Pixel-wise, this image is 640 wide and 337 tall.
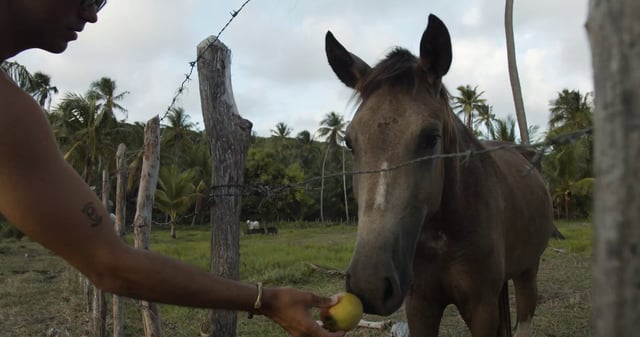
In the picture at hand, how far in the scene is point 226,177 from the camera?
288cm

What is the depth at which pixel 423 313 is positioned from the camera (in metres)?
3.28

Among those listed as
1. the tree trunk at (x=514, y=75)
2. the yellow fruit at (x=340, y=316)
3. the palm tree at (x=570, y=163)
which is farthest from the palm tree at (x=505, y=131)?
the yellow fruit at (x=340, y=316)

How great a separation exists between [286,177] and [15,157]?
34.7 m

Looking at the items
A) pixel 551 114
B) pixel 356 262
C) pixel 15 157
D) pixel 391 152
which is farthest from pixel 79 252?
pixel 551 114

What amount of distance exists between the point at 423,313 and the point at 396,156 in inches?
55.3

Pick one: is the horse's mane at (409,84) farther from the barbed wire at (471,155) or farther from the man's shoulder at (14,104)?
the man's shoulder at (14,104)

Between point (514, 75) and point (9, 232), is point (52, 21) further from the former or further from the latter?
point (9, 232)

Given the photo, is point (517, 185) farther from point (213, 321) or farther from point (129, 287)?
point (129, 287)

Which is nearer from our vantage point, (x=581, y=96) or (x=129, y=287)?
(x=129, y=287)

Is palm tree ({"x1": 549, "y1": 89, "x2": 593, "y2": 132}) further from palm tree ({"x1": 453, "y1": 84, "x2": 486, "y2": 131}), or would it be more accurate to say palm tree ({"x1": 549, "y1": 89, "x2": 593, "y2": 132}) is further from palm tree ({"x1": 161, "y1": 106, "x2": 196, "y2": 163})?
palm tree ({"x1": 161, "y1": 106, "x2": 196, "y2": 163})

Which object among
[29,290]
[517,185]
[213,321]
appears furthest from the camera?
[29,290]

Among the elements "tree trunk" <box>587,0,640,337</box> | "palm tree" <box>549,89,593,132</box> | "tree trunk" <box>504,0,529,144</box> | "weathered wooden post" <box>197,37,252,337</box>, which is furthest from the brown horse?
"palm tree" <box>549,89,593,132</box>

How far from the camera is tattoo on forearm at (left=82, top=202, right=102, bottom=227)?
127cm

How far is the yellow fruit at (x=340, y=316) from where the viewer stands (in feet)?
5.81
